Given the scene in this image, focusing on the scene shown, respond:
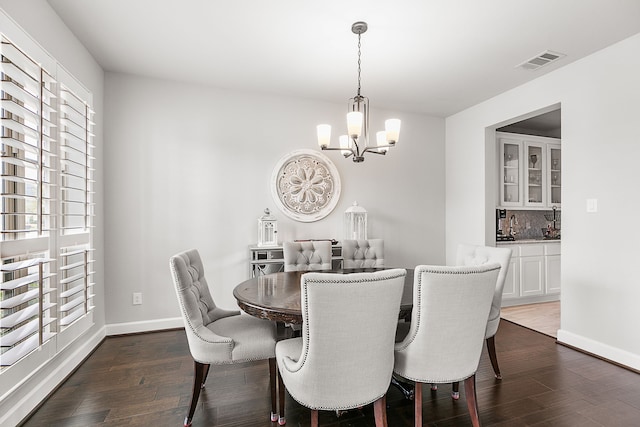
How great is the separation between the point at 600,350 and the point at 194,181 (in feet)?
13.3

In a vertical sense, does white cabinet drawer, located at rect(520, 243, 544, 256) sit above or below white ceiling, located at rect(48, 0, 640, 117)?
below

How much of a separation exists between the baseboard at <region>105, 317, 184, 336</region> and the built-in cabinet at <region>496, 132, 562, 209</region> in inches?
165

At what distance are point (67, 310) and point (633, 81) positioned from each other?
4.52m

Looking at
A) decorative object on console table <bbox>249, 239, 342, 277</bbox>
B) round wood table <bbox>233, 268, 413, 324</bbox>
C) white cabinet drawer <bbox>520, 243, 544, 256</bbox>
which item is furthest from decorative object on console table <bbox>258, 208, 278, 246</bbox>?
white cabinet drawer <bbox>520, 243, 544, 256</bbox>

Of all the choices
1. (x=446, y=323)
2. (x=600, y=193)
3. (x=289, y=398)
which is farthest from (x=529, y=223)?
(x=289, y=398)

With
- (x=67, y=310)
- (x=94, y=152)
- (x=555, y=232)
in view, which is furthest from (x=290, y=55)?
(x=555, y=232)

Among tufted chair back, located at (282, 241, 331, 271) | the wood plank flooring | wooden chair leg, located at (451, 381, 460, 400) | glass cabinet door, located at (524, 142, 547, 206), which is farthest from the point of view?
glass cabinet door, located at (524, 142, 547, 206)

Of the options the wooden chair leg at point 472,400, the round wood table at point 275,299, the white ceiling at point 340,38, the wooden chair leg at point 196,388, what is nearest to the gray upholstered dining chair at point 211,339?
the wooden chair leg at point 196,388

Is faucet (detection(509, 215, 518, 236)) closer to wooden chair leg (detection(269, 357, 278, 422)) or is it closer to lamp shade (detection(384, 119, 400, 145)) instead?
lamp shade (detection(384, 119, 400, 145))

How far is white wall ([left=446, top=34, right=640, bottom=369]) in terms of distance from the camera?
2676 millimetres

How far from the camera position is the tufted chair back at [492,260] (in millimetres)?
2344

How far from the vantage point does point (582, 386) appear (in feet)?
7.70

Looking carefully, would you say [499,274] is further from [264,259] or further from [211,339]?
[264,259]

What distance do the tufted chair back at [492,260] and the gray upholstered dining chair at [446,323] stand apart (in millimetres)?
648
